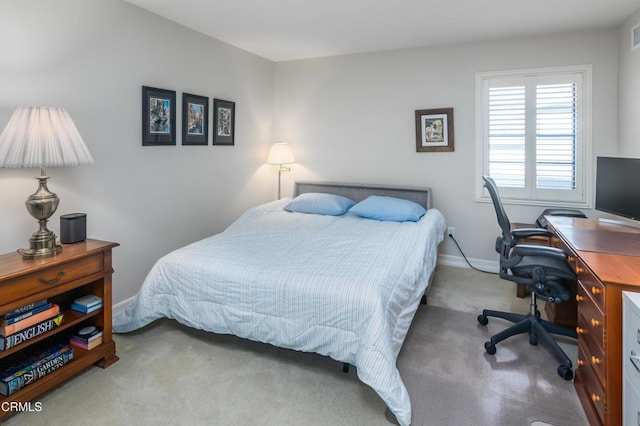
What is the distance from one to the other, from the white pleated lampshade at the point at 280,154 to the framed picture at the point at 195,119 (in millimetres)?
958

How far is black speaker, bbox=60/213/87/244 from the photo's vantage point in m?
2.21

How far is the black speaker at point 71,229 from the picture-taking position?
221 cm

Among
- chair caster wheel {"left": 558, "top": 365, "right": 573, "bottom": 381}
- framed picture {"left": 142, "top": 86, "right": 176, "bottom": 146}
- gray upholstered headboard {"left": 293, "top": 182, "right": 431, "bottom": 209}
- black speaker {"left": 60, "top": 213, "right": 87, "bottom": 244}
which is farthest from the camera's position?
gray upholstered headboard {"left": 293, "top": 182, "right": 431, "bottom": 209}

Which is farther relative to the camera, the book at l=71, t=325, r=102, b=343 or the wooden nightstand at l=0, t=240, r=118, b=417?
the book at l=71, t=325, r=102, b=343

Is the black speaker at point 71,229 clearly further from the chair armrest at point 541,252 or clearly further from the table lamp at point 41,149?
the chair armrest at point 541,252

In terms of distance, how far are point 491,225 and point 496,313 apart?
1458mm

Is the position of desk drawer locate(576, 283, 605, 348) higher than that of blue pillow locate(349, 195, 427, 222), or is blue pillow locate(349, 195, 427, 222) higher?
blue pillow locate(349, 195, 427, 222)

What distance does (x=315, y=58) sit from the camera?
454 cm

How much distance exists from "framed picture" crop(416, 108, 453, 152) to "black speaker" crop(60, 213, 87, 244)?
129 inches

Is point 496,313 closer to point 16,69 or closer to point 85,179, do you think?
point 85,179

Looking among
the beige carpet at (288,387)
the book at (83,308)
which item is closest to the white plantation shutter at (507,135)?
the beige carpet at (288,387)

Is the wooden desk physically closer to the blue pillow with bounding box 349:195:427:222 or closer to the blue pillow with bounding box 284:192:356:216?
the blue pillow with bounding box 349:195:427:222

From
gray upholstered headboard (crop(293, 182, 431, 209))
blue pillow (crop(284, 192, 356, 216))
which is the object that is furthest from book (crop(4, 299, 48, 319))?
gray upholstered headboard (crop(293, 182, 431, 209))

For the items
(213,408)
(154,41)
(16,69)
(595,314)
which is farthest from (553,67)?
(16,69)
